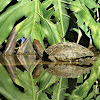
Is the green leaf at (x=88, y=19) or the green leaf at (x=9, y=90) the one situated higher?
the green leaf at (x=9, y=90)

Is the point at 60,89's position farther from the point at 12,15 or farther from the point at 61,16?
the point at 61,16

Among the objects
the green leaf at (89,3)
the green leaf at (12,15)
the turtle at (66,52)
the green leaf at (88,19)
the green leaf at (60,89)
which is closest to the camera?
the green leaf at (60,89)

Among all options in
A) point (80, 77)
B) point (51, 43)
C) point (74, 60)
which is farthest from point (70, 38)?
point (80, 77)

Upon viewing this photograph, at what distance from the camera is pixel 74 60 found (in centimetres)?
285

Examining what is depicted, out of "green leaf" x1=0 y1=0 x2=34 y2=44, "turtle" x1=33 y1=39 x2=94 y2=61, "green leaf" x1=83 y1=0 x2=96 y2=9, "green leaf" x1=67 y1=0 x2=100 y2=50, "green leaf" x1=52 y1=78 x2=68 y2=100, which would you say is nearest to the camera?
"green leaf" x1=52 y1=78 x2=68 y2=100

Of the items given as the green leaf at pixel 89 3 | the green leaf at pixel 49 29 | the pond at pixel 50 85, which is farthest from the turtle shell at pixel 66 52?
the pond at pixel 50 85

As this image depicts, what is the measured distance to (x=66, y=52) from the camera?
289 cm

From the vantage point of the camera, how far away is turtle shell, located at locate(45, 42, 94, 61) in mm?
2854

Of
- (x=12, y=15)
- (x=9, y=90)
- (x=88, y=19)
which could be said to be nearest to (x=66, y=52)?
(x=88, y=19)

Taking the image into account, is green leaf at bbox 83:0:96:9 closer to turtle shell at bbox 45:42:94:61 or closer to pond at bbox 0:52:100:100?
turtle shell at bbox 45:42:94:61

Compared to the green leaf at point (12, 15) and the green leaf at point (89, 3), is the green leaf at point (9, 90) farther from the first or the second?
the green leaf at point (89, 3)

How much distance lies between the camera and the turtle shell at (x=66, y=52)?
9.36ft

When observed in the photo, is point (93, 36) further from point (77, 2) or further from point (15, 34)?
point (15, 34)

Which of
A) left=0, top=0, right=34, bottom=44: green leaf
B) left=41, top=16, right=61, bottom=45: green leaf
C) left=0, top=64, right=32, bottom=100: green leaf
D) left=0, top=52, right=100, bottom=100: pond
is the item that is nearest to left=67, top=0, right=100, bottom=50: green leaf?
left=41, top=16, right=61, bottom=45: green leaf
